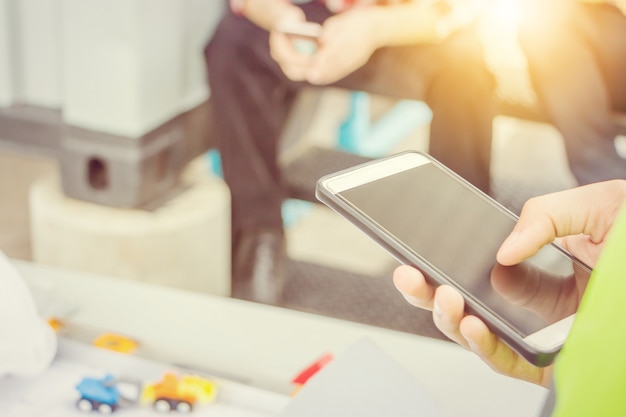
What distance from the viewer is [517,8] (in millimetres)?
765

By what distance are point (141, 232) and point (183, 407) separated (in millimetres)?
482

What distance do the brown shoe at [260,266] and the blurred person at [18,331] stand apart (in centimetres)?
50

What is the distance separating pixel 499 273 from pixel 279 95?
52cm

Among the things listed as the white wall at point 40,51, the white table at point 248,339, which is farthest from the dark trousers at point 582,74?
the white wall at point 40,51

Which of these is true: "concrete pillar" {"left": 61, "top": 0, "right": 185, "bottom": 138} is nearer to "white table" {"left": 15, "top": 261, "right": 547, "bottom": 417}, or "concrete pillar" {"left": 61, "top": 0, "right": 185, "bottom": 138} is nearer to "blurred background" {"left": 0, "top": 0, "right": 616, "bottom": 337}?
"blurred background" {"left": 0, "top": 0, "right": 616, "bottom": 337}

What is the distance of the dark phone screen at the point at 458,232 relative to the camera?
40 centimetres

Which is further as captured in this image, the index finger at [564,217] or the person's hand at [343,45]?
the person's hand at [343,45]

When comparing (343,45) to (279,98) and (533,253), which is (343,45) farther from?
(533,253)

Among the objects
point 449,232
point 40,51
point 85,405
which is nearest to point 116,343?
point 85,405

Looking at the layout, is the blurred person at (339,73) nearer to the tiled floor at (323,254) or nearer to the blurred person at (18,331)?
the tiled floor at (323,254)

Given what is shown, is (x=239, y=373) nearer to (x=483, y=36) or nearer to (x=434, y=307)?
(x=434, y=307)

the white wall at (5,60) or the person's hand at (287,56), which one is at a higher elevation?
the person's hand at (287,56)

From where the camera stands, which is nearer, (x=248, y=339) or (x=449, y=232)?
(x=449, y=232)

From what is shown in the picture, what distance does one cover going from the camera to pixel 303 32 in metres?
0.83
